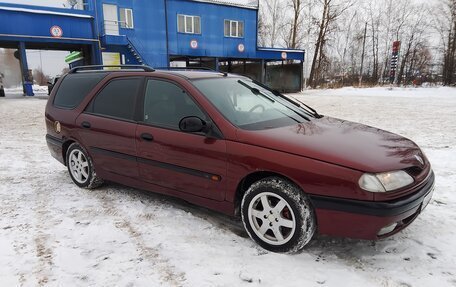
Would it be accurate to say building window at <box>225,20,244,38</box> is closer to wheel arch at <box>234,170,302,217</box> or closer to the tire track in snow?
the tire track in snow

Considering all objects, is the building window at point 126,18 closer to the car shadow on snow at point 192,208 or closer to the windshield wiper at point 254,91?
the car shadow on snow at point 192,208

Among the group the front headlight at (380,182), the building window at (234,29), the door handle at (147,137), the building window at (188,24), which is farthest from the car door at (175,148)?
the building window at (234,29)

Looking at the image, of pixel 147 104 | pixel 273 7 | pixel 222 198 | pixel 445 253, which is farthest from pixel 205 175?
pixel 273 7

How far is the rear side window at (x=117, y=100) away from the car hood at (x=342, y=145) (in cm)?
152

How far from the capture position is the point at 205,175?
338 cm

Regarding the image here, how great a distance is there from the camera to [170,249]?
10.3ft

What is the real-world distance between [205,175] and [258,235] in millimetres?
739

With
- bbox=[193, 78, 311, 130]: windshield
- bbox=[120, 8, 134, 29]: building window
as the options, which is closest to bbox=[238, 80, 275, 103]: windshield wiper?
bbox=[193, 78, 311, 130]: windshield

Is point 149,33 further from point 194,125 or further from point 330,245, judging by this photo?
point 330,245

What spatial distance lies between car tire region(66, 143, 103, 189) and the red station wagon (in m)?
0.01

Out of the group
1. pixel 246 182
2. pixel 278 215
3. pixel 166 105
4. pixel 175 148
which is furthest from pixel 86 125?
pixel 278 215

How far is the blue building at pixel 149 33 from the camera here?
22031 millimetres

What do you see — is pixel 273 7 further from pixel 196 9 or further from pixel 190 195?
pixel 190 195

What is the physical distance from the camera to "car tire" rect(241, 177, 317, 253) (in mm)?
2889
